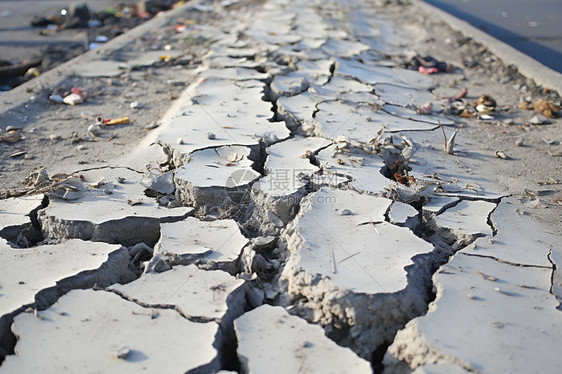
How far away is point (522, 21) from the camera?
739cm

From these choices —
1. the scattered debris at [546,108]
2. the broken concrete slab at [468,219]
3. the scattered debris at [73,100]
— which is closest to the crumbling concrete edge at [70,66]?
the scattered debris at [73,100]

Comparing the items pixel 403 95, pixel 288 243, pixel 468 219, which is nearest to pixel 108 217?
pixel 288 243

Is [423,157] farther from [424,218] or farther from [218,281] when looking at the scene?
[218,281]

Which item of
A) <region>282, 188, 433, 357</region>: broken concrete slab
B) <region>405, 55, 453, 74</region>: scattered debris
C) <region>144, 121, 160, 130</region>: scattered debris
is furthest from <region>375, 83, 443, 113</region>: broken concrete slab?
<region>282, 188, 433, 357</region>: broken concrete slab

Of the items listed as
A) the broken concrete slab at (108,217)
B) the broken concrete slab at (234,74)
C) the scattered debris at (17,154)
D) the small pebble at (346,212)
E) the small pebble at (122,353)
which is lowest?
the scattered debris at (17,154)

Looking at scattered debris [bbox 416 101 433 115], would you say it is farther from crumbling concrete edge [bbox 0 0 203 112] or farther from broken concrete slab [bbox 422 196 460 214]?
crumbling concrete edge [bbox 0 0 203 112]

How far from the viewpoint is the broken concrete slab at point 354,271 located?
182cm

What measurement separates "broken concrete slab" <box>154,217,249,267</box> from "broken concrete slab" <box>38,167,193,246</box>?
0.31 feet

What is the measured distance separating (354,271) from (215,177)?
1.01 meters

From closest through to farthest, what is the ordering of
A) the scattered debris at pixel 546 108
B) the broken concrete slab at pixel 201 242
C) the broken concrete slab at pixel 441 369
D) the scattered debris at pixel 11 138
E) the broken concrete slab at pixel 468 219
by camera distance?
the broken concrete slab at pixel 441 369
the broken concrete slab at pixel 201 242
the broken concrete slab at pixel 468 219
the scattered debris at pixel 11 138
the scattered debris at pixel 546 108

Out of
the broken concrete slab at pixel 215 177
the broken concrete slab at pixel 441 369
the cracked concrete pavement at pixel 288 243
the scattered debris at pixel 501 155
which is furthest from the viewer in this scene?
the scattered debris at pixel 501 155

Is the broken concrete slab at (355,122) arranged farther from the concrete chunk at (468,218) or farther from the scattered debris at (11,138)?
the scattered debris at (11,138)

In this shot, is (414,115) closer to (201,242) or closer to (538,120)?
(538,120)

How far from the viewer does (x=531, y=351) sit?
1.67 meters
